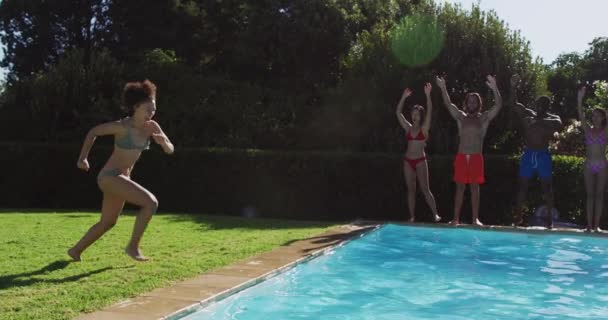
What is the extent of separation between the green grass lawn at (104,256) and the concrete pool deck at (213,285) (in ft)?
0.61

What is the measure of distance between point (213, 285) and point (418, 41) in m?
11.3

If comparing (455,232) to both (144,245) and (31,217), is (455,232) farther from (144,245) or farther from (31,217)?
(31,217)

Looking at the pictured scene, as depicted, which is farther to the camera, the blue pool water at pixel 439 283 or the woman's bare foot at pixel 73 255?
the woman's bare foot at pixel 73 255

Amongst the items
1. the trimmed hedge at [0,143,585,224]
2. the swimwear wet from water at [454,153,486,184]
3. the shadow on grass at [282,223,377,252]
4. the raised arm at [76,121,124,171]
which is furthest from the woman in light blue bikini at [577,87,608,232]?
the raised arm at [76,121,124,171]

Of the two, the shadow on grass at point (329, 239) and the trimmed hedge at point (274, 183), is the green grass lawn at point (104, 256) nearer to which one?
the shadow on grass at point (329, 239)

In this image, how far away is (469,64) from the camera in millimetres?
15164

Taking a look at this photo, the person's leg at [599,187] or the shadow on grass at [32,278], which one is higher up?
the person's leg at [599,187]

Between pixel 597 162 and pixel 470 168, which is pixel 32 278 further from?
pixel 597 162

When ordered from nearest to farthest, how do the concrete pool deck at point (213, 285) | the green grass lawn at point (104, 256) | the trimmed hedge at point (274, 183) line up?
the concrete pool deck at point (213, 285) < the green grass lawn at point (104, 256) < the trimmed hedge at point (274, 183)

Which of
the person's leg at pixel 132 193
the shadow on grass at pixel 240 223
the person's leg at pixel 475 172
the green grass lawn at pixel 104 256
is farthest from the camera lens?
the person's leg at pixel 475 172

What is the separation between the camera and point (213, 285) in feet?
17.9

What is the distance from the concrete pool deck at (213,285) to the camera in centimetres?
443

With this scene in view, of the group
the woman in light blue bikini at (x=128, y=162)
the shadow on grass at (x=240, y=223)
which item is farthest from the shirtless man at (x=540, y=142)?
the woman in light blue bikini at (x=128, y=162)

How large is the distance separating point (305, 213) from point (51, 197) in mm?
7076
